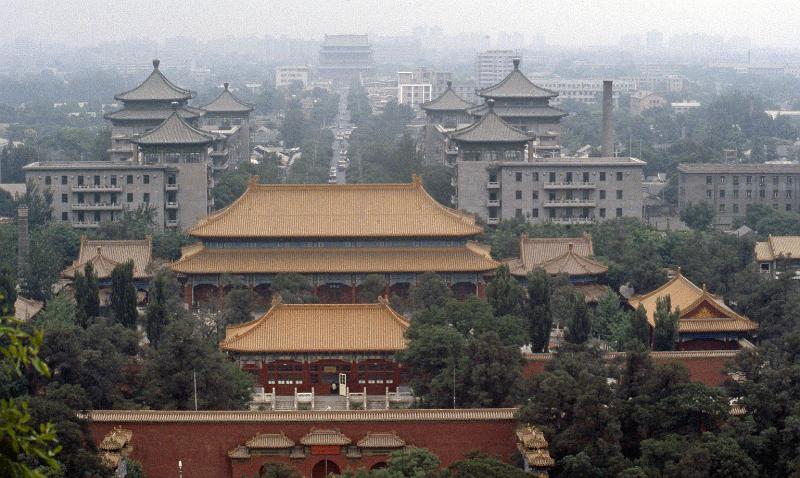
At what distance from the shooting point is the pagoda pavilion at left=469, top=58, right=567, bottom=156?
71.0 metres

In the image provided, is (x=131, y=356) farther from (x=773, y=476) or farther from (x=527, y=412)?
(x=773, y=476)

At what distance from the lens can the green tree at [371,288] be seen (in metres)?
44.2

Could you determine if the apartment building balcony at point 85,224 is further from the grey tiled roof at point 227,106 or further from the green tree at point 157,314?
the green tree at point 157,314

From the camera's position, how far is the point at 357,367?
36.3 m

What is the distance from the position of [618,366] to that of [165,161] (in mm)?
31689

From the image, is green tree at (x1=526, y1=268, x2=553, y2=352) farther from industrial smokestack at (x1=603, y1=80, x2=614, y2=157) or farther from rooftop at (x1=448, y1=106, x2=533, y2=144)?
industrial smokestack at (x1=603, y1=80, x2=614, y2=157)

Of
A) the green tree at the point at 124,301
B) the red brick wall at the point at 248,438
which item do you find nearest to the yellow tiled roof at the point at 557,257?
the green tree at the point at 124,301

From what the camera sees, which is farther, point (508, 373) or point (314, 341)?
point (314, 341)

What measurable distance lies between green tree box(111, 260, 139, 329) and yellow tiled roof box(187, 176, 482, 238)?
5.28 m

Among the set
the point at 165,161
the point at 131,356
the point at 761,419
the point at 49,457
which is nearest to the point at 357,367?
the point at 131,356

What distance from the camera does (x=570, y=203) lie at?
200ft

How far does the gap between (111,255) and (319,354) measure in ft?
43.2

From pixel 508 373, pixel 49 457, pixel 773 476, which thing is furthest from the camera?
pixel 508 373

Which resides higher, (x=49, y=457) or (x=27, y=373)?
(x=49, y=457)
